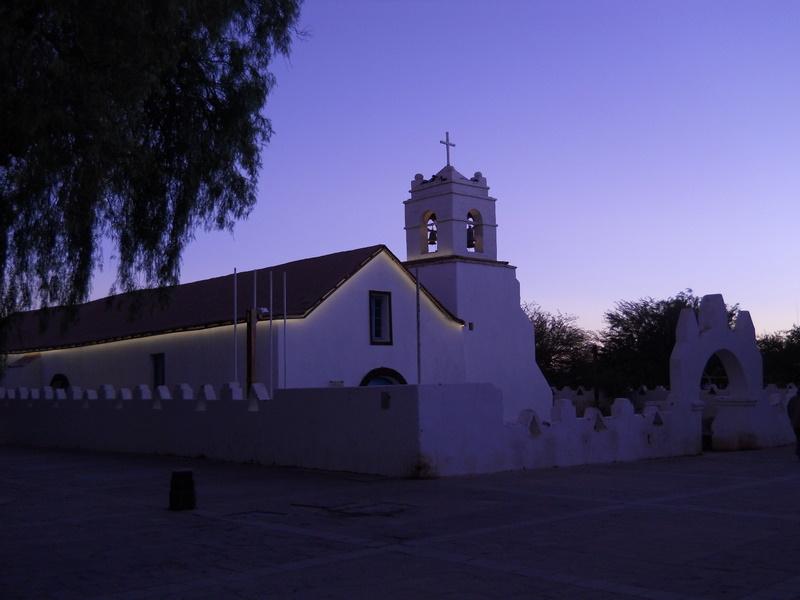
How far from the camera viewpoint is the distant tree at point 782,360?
45.9 meters

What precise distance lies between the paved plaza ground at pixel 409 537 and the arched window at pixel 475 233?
16.4 metres

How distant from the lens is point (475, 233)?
32969 millimetres

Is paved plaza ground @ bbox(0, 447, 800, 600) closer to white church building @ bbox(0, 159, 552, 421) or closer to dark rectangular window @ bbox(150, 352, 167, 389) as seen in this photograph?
white church building @ bbox(0, 159, 552, 421)

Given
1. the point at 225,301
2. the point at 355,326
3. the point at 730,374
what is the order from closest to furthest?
the point at 730,374, the point at 355,326, the point at 225,301

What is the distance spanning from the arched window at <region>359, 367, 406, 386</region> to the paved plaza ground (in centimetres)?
1152

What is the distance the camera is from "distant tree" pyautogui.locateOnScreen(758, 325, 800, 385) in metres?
45.9

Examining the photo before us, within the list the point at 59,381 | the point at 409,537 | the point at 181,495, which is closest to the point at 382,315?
the point at 59,381

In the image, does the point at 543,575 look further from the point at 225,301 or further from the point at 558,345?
the point at 558,345

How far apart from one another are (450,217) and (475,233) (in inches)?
69.5

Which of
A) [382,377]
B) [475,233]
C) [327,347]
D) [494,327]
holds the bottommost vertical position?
[382,377]

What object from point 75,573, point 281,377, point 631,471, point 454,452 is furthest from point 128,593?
point 281,377

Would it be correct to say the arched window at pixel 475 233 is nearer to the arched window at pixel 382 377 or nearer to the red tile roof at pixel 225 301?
the red tile roof at pixel 225 301

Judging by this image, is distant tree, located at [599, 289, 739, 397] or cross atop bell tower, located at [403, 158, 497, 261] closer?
cross atop bell tower, located at [403, 158, 497, 261]

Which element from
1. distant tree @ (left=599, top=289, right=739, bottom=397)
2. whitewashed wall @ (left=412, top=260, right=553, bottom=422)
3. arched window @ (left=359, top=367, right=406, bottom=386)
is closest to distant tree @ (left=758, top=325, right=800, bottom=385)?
distant tree @ (left=599, top=289, right=739, bottom=397)
